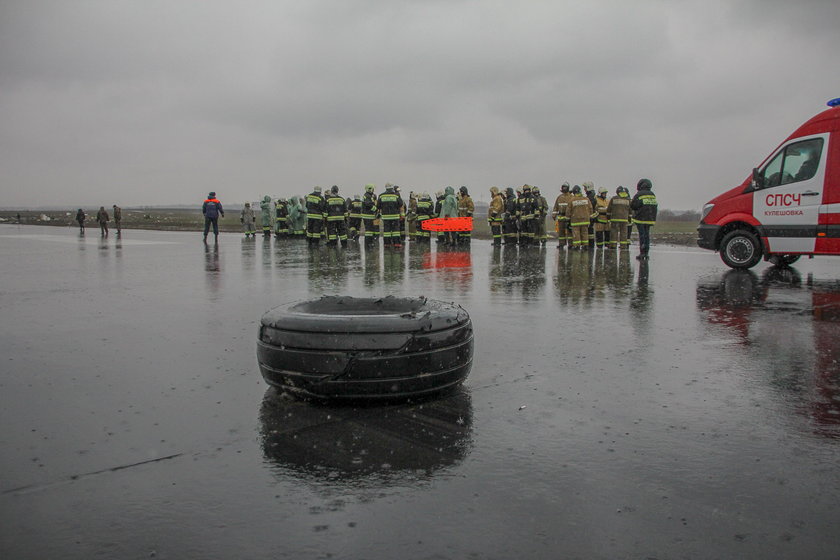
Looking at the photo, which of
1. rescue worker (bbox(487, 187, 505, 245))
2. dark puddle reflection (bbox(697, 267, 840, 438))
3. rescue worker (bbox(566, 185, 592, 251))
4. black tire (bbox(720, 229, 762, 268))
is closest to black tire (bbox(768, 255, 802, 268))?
black tire (bbox(720, 229, 762, 268))

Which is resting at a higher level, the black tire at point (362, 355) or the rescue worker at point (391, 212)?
the rescue worker at point (391, 212)

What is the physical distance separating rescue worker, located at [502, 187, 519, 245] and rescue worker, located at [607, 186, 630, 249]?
12.3 ft

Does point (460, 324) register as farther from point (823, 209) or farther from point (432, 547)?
point (823, 209)

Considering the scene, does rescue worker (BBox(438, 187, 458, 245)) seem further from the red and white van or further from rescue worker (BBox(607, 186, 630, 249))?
the red and white van

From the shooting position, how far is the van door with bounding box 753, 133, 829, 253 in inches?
503

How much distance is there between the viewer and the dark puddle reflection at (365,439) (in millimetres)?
3672

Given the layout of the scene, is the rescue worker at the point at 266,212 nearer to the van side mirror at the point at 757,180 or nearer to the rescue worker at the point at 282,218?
the rescue worker at the point at 282,218

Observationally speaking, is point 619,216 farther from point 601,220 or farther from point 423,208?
point 423,208

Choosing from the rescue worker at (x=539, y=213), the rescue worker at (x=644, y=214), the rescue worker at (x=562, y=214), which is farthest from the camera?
the rescue worker at (x=539, y=213)

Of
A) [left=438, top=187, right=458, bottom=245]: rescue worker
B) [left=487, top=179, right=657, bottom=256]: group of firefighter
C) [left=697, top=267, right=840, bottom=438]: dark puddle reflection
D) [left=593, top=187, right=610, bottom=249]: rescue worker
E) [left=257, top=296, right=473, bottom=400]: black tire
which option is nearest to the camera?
[left=257, top=296, right=473, bottom=400]: black tire

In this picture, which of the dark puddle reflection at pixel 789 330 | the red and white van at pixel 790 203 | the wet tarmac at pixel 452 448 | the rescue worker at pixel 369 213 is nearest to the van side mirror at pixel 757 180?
the red and white van at pixel 790 203

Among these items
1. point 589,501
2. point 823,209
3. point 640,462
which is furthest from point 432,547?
point 823,209

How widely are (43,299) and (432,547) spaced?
930 centimetres

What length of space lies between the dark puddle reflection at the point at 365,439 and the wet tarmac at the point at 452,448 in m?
0.02
